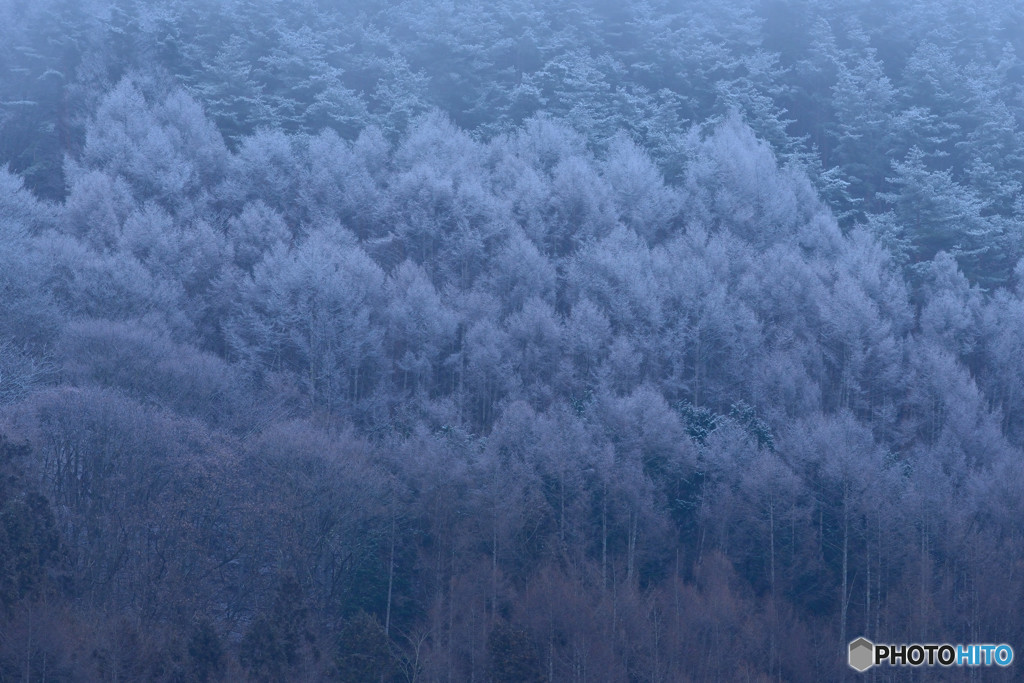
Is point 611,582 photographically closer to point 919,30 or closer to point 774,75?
point 774,75

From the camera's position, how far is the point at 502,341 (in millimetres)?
40719

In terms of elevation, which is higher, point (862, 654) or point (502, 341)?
point (502, 341)

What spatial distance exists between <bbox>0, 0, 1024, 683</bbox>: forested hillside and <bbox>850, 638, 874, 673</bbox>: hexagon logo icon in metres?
0.68

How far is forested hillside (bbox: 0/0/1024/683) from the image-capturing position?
26.5 m

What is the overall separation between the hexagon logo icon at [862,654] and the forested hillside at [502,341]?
26.7 inches

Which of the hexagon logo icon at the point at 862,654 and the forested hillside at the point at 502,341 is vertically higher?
the forested hillside at the point at 502,341

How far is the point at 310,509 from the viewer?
28766 millimetres

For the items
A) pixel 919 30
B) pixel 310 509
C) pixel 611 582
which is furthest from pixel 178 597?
pixel 919 30

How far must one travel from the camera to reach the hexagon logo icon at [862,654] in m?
26.8

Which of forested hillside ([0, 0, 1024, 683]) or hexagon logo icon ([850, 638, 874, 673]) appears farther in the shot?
hexagon logo icon ([850, 638, 874, 673])

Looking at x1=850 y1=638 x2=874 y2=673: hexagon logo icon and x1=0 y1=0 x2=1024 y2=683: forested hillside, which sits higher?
x1=0 y1=0 x2=1024 y2=683: forested hillside

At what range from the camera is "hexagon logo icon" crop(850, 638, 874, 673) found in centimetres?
2683

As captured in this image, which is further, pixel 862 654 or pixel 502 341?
pixel 502 341

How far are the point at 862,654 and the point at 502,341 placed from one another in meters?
18.1
